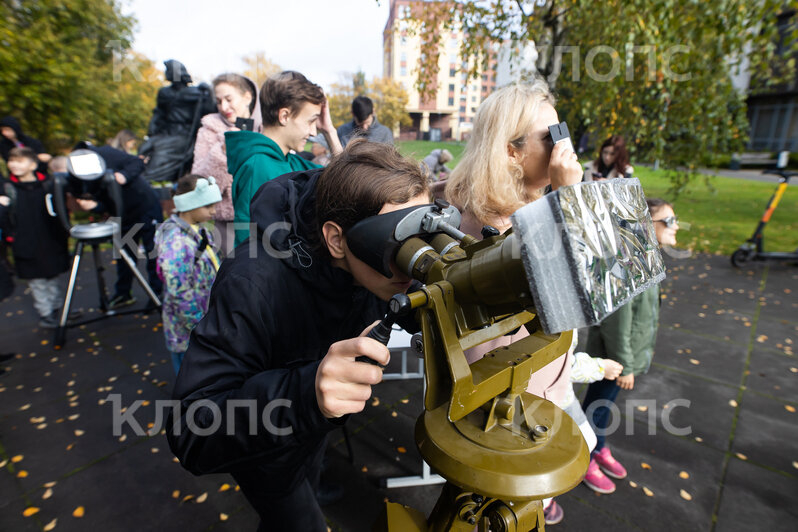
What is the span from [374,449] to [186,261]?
6.76ft

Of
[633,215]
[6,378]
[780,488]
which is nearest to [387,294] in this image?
[633,215]

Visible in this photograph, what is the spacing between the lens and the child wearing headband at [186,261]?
3.06 meters

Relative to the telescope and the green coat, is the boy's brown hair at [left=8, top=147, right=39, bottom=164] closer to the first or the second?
the telescope

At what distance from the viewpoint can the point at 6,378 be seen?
4.14 meters

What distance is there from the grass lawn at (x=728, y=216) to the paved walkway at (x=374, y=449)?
162 inches

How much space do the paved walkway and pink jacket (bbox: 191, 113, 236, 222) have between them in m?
2.13

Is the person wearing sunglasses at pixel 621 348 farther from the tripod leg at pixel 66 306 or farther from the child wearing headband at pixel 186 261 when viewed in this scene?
the tripod leg at pixel 66 306

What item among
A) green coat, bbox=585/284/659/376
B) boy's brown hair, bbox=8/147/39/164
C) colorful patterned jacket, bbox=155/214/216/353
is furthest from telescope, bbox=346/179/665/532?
boy's brown hair, bbox=8/147/39/164

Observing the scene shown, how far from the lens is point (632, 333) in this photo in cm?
272

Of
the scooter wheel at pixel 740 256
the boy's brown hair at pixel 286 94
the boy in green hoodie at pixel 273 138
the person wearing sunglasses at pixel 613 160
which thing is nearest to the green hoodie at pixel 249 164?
the boy in green hoodie at pixel 273 138

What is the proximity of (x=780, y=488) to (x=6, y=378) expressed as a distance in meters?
6.82

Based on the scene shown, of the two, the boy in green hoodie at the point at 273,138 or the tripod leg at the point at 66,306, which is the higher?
the boy in green hoodie at the point at 273,138

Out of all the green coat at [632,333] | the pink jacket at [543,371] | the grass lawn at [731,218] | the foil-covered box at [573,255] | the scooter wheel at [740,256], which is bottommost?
the grass lawn at [731,218]

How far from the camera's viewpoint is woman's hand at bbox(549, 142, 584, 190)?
184 centimetres
